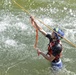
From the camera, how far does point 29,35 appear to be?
28.1 feet

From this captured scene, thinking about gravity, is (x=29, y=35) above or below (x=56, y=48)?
below

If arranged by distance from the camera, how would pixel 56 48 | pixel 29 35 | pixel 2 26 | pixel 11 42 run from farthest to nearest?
pixel 2 26 → pixel 29 35 → pixel 11 42 → pixel 56 48

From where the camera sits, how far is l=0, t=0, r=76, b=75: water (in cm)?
698

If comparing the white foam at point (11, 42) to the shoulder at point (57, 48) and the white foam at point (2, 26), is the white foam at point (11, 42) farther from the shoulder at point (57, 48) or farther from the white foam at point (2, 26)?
the shoulder at point (57, 48)

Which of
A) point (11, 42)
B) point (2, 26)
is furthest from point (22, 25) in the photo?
point (11, 42)

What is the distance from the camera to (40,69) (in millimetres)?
6883

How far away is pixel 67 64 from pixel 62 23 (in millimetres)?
2821

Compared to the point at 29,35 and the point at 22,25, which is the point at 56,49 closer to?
the point at 29,35

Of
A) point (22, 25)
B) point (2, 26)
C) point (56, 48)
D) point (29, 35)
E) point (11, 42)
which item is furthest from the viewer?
point (22, 25)

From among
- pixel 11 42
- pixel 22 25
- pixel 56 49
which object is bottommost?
pixel 11 42

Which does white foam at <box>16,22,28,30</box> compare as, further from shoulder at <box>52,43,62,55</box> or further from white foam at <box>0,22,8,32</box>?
shoulder at <box>52,43,62,55</box>

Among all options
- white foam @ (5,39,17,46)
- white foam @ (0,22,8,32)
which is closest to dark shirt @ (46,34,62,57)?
white foam @ (5,39,17,46)

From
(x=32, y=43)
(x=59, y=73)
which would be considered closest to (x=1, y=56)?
(x=32, y=43)

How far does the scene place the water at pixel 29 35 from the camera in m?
6.98
